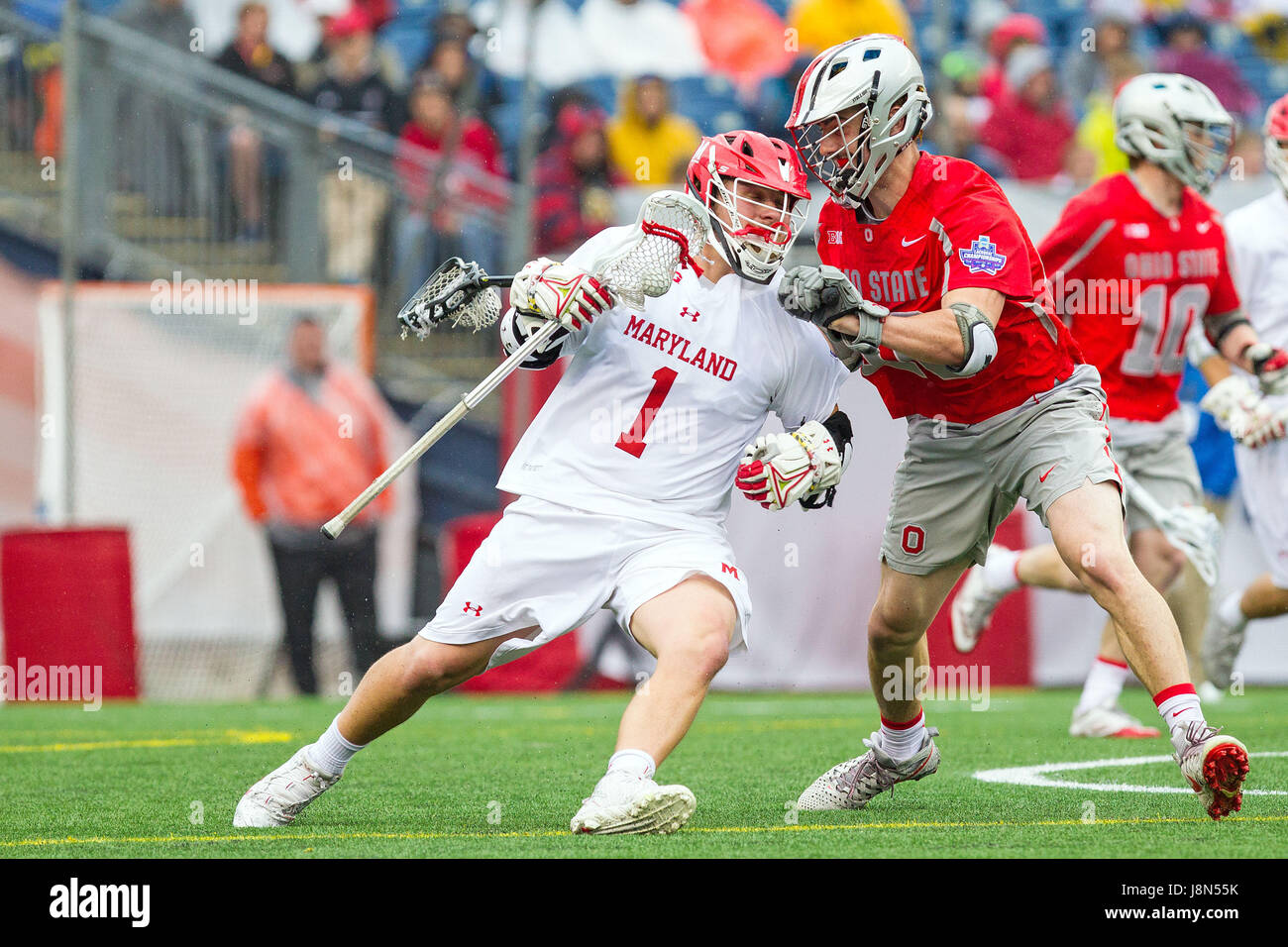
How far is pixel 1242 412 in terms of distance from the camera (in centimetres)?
726

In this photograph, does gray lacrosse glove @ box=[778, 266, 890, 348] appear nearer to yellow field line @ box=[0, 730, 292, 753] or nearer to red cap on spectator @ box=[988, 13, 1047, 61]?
yellow field line @ box=[0, 730, 292, 753]

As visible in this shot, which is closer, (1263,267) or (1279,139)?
(1279,139)

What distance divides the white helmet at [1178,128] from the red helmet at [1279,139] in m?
0.53

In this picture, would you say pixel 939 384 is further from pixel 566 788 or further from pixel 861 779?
pixel 566 788

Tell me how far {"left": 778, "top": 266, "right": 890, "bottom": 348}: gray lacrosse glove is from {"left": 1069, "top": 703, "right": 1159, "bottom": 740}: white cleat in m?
3.21

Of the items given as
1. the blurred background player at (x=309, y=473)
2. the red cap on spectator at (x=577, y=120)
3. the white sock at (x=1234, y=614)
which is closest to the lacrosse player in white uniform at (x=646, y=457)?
the white sock at (x=1234, y=614)

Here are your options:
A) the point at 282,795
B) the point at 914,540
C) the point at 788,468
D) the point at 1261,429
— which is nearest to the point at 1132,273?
the point at 1261,429

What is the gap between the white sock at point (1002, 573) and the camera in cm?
803

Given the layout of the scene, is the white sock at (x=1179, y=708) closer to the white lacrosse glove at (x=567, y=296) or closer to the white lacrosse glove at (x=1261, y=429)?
the white lacrosse glove at (x=567, y=296)

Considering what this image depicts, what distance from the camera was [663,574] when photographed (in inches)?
189

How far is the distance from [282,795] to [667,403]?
1496 millimetres

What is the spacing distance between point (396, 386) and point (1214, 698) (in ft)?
16.9
